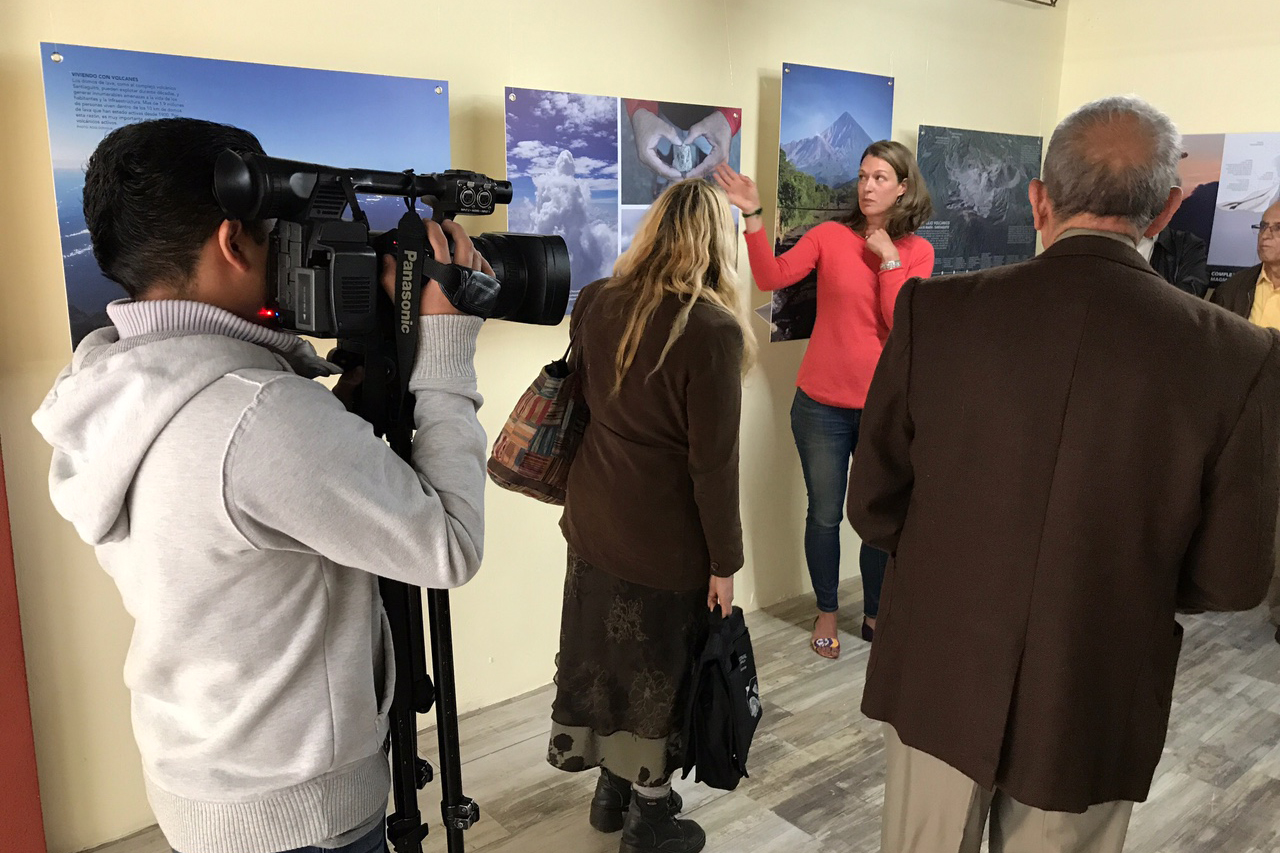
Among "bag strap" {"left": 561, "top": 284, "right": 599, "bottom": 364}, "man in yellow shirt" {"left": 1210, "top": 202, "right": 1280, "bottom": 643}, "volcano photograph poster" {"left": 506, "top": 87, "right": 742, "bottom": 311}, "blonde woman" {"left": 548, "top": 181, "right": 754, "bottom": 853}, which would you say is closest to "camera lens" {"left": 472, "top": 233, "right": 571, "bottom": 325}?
"blonde woman" {"left": 548, "top": 181, "right": 754, "bottom": 853}

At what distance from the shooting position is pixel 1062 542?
150 cm

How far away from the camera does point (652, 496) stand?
85.0 inches

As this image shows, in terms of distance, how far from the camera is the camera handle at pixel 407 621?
110cm

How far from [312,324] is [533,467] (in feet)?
4.25

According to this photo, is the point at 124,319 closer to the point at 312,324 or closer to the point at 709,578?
the point at 312,324

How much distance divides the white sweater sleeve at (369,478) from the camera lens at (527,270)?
0.48ft

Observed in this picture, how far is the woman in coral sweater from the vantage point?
135 inches

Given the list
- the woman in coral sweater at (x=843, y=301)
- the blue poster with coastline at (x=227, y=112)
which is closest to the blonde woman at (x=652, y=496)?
the blue poster with coastline at (x=227, y=112)

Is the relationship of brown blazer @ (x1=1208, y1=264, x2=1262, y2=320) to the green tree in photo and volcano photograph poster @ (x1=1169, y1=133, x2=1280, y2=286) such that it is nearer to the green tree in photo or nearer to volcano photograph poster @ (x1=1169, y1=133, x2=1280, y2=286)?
volcano photograph poster @ (x1=1169, y1=133, x2=1280, y2=286)

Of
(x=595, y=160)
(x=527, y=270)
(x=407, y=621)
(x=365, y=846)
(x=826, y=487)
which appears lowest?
(x=826, y=487)

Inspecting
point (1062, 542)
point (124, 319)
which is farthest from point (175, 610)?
point (1062, 542)

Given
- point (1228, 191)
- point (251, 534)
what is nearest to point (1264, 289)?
point (1228, 191)

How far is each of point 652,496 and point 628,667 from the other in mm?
418

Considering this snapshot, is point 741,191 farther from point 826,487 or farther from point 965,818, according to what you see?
point 965,818
